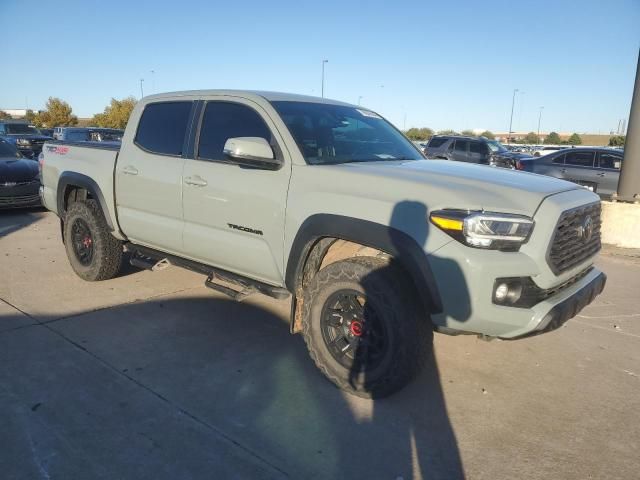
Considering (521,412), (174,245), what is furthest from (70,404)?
(521,412)

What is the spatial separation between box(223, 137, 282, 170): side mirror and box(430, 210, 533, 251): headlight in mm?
1253

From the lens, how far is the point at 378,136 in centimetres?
428

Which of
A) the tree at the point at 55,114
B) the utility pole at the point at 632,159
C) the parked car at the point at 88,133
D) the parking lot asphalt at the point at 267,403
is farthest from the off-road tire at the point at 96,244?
the tree at the point at 55,114

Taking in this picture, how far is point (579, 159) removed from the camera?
1323cm

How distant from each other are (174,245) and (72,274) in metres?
2.15

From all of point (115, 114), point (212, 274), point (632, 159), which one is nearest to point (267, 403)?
point (212, 274)

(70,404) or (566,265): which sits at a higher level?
(566,265)

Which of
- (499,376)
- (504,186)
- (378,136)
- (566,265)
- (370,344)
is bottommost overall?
(499,376)

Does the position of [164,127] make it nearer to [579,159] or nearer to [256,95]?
[256,95]

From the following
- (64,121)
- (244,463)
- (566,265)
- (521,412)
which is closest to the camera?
(244,463)

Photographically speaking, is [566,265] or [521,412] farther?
[521,412]

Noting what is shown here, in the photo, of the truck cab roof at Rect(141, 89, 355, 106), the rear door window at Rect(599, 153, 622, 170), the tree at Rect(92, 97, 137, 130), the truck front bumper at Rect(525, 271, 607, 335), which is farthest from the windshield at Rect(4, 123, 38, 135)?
the tree at Rect(92, 97, 137, 130)

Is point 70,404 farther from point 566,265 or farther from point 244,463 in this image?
point 566,265

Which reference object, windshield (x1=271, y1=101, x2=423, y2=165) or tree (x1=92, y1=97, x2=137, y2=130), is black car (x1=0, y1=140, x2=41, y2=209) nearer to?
windshield (x1=271, y1=101, x2=423, y2=165)
